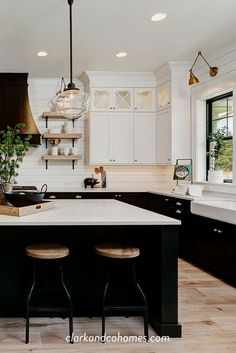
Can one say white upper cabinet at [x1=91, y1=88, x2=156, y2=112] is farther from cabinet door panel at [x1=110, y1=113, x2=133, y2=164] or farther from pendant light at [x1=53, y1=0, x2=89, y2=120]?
pendant light at [x1=53, y1=0, x2=89, y2=120]

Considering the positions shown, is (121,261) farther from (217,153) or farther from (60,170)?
(60,170)

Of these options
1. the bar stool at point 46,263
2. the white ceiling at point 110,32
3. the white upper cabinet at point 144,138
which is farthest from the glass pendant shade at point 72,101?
the white upper cabinet at point 144,138

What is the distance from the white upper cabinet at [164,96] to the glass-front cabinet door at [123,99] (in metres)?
0.47

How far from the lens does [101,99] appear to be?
19.4 ft

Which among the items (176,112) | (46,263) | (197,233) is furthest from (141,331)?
(176,112)

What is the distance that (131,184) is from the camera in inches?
249

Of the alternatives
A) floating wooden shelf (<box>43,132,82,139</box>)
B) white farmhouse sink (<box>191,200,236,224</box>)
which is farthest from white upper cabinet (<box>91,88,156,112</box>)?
white farmhouse sink (<box>191,200,236,224</box>)

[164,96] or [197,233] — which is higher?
[164,96]

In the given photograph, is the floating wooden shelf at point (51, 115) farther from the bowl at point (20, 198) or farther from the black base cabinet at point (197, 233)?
the bowl at point (20, 198)

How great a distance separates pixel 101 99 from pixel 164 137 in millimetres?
1237

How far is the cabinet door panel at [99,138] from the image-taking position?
19.3 ft

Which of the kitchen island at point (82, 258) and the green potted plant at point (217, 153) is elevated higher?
the green potted plant at point (217, 153)

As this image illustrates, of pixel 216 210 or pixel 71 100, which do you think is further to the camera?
pixel 216 210

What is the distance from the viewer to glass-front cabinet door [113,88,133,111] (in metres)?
5.93
